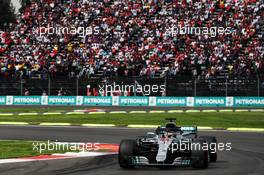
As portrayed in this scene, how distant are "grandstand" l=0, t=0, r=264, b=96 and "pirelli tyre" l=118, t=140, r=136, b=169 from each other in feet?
A: 96.2

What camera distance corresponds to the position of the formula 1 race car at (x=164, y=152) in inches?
512

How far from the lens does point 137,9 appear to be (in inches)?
1983

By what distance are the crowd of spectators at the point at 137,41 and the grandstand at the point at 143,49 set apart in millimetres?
70

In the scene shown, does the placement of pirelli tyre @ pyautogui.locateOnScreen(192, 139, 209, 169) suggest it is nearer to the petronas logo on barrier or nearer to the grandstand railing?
the grandstand railing

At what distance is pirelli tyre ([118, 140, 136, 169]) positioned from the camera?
43.3 ft

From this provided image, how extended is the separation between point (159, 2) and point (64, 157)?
36.7 metres

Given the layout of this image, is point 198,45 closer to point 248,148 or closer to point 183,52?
point 183,52

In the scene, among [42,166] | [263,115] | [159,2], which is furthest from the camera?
[159,2]

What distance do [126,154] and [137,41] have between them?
3495cm

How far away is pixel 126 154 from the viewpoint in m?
13.3

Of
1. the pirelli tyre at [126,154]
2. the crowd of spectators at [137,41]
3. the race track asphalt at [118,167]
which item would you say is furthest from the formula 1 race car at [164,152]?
the crowd of spectators at [137,41]

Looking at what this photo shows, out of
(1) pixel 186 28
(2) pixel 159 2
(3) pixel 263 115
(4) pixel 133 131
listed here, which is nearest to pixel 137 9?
(2) pixel 159 2

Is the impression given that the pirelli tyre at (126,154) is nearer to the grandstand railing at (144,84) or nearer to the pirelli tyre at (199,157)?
the pirelli tyre at (199,157)

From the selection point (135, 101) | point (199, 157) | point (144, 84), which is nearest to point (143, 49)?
point (144, 84)
